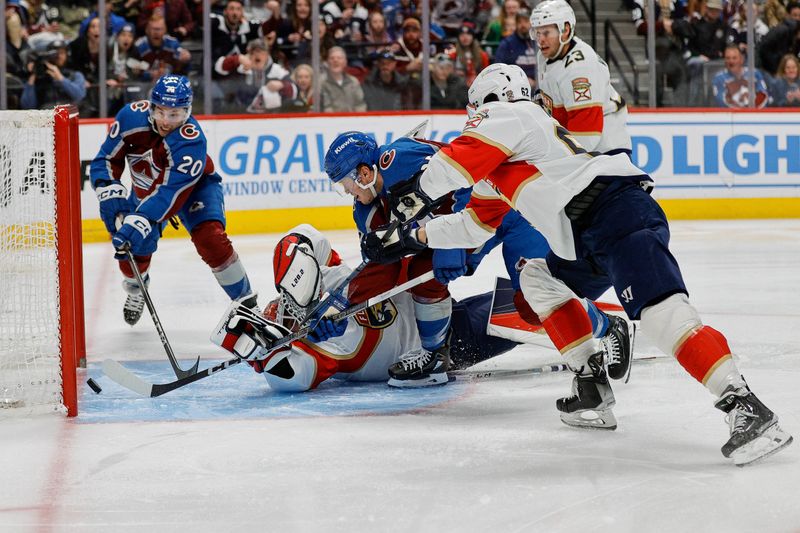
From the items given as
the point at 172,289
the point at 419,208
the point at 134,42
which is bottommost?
the point at 172,289

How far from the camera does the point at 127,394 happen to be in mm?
3678

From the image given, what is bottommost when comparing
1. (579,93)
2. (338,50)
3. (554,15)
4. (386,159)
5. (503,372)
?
(503,372)

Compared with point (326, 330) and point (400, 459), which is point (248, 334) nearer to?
point (326, 330)

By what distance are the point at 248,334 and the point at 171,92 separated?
1.34 m

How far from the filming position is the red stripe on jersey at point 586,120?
4.27 meters

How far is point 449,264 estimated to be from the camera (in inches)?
136

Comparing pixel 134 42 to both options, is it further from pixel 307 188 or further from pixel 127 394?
pixel 127 394

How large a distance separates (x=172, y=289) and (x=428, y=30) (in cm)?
327

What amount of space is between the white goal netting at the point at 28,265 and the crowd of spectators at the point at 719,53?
5.72 metres

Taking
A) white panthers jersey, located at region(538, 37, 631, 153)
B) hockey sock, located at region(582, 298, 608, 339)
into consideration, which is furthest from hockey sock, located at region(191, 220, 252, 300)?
hockey sock, located at region(582, 298, 608, 339)

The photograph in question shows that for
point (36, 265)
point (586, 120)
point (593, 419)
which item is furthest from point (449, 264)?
point (36, 265)

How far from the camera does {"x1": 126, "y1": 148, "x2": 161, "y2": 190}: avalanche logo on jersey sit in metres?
4.76

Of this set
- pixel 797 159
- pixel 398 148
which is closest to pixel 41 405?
pixel 398 148

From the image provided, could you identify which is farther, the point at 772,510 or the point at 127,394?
the point at 127,394
